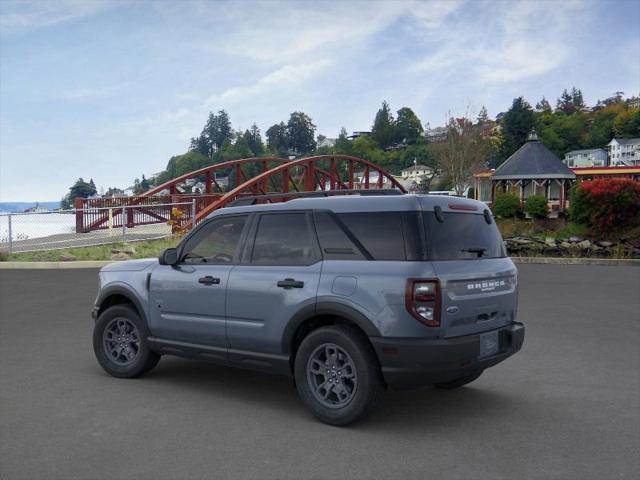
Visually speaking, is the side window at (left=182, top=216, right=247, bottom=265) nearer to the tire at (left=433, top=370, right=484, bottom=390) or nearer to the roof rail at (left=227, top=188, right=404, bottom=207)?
the roof rail at (left=227, top=188, right=404, bottom=207)

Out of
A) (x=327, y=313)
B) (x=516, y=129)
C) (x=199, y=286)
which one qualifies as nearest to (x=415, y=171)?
(x=516, y=129)

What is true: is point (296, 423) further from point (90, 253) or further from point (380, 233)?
point (90, 253)

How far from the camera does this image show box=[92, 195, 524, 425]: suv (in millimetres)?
4684

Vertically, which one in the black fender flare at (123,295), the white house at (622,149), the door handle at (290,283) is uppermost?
the white house at (622,149)

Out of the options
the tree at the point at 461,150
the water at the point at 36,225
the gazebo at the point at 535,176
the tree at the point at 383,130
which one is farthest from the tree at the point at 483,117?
the tree at the point at 383,130

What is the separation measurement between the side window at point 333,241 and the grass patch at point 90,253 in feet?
51.3

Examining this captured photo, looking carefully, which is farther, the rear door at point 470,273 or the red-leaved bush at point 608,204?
the red-leaved bush at point 608,204

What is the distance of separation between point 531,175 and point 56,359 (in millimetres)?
39206

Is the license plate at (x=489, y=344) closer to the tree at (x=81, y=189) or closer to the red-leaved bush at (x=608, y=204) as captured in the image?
the red-leaved bush at (x=608, y=204)

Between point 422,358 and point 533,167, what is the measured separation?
40639 mm

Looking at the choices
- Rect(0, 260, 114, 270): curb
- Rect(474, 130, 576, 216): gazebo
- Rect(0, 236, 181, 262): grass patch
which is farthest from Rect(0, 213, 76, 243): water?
Answer: Rect(474, 130, 576, 216): gazebo

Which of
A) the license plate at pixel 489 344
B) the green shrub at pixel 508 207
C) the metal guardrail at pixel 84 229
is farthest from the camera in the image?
the green shrub at pixel 508 207

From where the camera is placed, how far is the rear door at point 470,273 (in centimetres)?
473

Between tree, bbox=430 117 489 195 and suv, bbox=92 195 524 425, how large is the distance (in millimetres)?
66799
